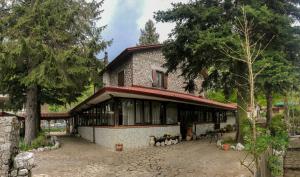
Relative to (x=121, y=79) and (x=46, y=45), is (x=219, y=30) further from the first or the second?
(x=121, y=79)

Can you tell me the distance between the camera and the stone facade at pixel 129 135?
59.1 ft

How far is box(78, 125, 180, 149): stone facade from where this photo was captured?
59.1ft

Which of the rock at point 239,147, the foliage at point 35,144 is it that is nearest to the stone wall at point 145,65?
the rock at point 239,147

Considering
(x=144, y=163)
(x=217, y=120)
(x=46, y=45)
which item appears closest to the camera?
(x=144, y=163)

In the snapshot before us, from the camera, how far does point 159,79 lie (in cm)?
2611

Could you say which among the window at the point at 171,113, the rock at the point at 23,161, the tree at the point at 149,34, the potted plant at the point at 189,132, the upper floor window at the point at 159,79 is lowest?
the potted plant at the point at 189,132

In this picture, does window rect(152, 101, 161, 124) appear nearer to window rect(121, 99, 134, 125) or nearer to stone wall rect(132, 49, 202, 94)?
window rect(121, 99, 134, 125)

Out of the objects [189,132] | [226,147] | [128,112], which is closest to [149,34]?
[189,132]

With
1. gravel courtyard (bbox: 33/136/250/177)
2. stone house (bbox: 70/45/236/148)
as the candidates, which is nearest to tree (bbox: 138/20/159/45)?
stone house (bbox: 70/45/236/148)

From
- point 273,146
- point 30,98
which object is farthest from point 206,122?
point 273,146

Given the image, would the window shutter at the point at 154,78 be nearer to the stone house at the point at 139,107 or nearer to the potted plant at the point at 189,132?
the stone house at the point at 139,107

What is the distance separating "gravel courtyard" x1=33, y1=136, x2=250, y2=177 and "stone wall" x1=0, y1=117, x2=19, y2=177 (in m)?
3.42

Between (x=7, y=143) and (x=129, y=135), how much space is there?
1049 centimetres

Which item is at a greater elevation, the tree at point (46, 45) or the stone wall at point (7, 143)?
the tree at point (46, 45)
